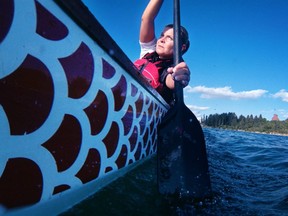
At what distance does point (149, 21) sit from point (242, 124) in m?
101

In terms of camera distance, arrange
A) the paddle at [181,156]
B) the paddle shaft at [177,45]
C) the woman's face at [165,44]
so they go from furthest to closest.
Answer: the woman's face at [165,44] < the paddle shaft at [177,45] < the paddle at [181,156]

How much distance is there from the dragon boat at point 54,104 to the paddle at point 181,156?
0.62 metres

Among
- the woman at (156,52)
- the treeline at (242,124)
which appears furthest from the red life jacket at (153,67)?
the treeline at (242,124)

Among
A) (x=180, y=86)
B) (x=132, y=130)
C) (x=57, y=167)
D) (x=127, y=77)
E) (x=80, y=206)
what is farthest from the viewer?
(x=180, y=86)

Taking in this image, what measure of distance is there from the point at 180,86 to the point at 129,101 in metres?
0.87

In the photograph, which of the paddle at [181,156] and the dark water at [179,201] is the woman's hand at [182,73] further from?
the dark water at [179,201]

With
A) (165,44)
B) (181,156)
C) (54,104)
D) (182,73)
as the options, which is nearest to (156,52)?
(165,44)

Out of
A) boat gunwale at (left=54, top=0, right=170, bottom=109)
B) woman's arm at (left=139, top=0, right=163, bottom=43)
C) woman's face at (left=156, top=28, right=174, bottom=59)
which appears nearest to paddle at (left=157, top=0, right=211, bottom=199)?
boat gunwale at (left=54, top=0, right=170, bottom=109)

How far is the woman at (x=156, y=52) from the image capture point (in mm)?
3205

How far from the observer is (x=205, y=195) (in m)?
2.03

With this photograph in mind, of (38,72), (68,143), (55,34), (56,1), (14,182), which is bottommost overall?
(14,182)

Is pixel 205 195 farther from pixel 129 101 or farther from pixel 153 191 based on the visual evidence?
pixel 129 101

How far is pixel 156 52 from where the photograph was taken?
3.61 metres

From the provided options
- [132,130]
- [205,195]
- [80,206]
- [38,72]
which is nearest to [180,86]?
[132,130]
